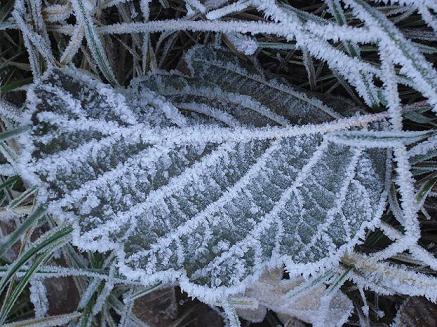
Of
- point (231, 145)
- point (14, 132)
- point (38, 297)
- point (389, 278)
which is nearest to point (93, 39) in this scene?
A: point (14, 132)

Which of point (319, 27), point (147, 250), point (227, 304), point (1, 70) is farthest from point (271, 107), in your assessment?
point (1, 70)

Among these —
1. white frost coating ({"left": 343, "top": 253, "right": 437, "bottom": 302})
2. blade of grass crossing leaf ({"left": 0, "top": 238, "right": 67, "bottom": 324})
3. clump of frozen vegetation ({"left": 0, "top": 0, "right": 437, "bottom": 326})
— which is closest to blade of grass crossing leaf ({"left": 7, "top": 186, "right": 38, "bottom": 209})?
clump of frozen vegetation ({"left": 0, "top": 0, "right": 437, "bottom": 326})

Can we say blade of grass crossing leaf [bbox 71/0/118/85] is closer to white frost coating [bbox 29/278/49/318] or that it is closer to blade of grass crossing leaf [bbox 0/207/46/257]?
blade of grass crossing leaf [bbox 0/207/46/257]

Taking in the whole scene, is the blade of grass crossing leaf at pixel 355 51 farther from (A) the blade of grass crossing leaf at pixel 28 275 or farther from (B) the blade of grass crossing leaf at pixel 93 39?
(A) the blade of grass crossing leaf at pixel 28 275

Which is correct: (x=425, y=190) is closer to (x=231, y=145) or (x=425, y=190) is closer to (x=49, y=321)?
(x=231, y=145)

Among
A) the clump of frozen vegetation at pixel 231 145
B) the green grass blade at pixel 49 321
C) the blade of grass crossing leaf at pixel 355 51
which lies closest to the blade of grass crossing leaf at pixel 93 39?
the clump of frozen vegetation at pixel 231 145

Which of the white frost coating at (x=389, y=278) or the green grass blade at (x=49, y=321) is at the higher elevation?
the white frost coating at (x=389, y=278)
